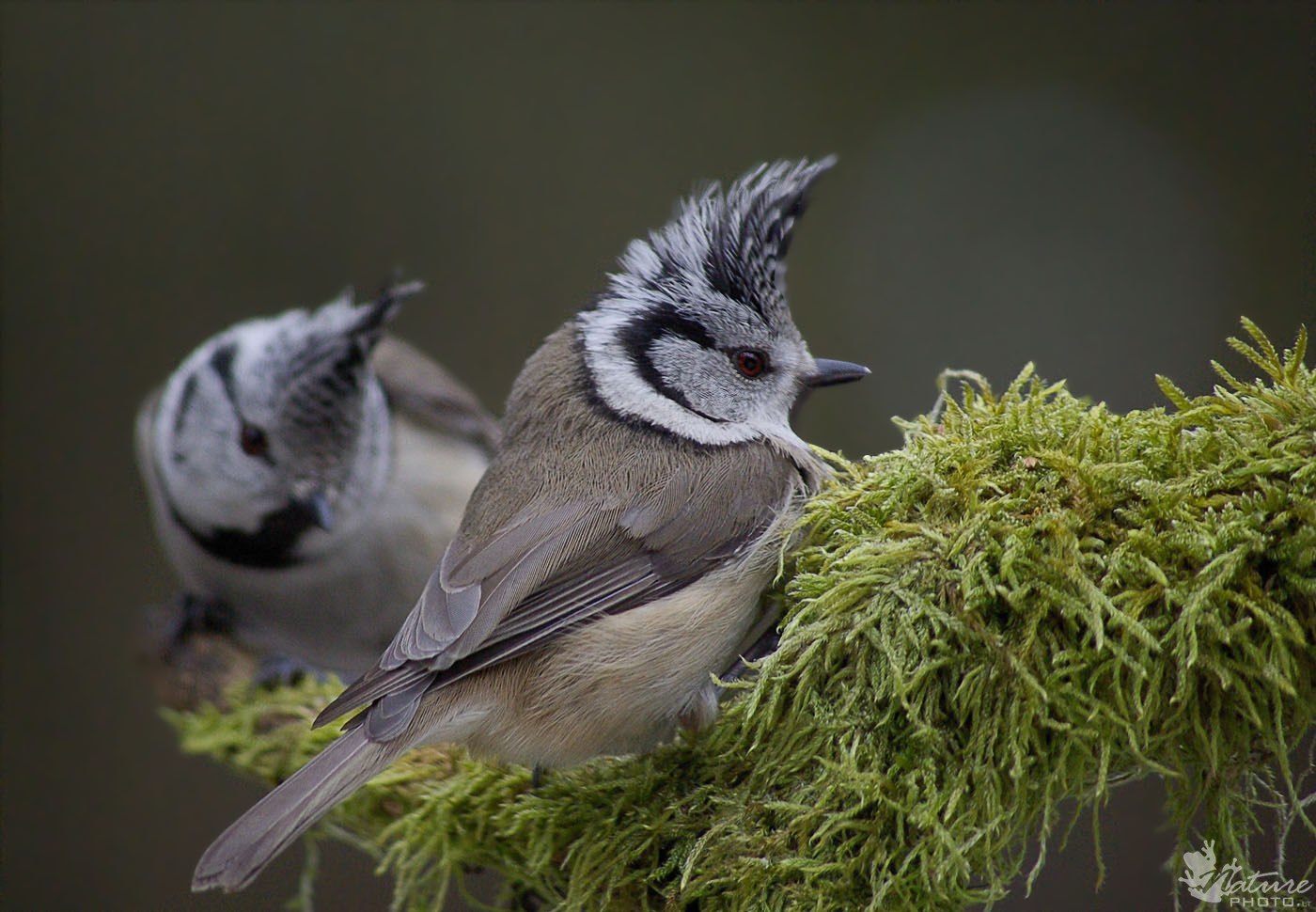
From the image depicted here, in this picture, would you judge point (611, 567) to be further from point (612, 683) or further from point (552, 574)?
point (612, 683)

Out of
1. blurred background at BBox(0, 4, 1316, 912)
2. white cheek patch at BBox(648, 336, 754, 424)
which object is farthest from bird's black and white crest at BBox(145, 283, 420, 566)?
blurred background at BBox(0, 4, 1316, 912)

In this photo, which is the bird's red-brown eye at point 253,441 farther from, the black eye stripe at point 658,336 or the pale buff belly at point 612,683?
the pale buff belly at point 612,683

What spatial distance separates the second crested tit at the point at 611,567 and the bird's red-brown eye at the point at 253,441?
1436mm

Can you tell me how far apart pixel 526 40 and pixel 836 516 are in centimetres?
560

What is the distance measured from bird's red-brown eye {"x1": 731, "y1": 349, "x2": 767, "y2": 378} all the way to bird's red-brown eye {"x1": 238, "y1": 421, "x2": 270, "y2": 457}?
182cm

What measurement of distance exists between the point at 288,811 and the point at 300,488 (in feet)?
6.26

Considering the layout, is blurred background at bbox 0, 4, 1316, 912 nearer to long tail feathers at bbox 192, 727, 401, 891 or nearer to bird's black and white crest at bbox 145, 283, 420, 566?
bird's black and white crest at bbox 145, 283, 420, 566

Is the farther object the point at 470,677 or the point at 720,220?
the point at 720,220

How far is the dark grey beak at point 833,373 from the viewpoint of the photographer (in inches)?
96.2

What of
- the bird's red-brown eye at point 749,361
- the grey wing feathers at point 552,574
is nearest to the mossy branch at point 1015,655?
the grey wing feathers at point 552,574

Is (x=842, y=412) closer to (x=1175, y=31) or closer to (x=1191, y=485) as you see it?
(x=1175, y=31)

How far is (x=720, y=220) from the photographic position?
2279 millimetres

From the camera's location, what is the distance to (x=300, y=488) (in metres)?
3.43

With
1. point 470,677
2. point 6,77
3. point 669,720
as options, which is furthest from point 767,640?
point 6,77
